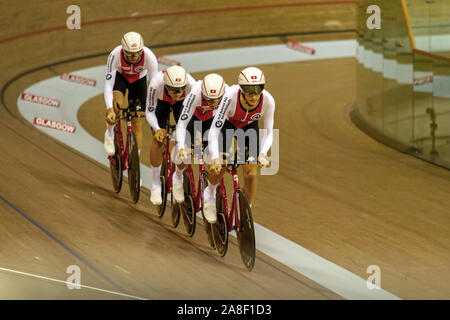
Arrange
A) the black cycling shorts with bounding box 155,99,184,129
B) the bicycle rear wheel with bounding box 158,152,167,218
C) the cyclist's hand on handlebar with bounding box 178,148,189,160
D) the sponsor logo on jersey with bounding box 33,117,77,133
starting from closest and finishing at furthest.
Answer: the cyclist's hand on handlebar with bounding box 178,148,189,160, the black cycling shorts with bounding box 155,99,184,129, the bicycle rear wheel with bounding box 158,152,167,218, the sponsor logo on jersey with bounding box 33,117,77,133

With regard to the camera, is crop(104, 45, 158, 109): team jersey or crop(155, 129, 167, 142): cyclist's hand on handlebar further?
crop(104, 45, 158, 109): team jersey

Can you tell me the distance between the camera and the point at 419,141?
790cm

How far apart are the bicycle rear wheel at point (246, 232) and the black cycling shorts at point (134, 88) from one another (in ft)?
5.28

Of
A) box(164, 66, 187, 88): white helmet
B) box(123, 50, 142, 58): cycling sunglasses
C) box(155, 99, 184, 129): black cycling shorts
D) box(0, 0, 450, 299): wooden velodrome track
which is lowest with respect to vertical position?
box(0, 0, 450, 299): wooden velodrome track

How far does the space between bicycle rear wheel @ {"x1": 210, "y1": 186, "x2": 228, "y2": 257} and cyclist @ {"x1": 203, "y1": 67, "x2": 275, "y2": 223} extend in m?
0.18

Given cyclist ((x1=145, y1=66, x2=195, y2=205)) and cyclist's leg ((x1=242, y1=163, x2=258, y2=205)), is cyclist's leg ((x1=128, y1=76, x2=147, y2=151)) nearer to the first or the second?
cyclist ((x1=145, y1=66, x2=195, y2=205))

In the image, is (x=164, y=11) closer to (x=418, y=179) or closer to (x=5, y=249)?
(x=418, y=179)

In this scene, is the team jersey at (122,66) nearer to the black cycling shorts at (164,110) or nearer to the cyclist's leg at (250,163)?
the black cycling shorts at (164,110)

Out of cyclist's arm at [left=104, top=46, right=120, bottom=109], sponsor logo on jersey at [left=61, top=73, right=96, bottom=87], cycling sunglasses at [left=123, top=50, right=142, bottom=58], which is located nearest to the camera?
cycling sunglasses at [left=123, top=50, right=142, bottom=58]

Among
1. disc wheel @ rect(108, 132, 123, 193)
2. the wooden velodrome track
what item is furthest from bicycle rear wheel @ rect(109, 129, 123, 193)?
the wooden velodrome track

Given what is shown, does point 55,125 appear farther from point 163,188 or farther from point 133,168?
point 163,188

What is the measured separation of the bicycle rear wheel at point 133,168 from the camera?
242 inches

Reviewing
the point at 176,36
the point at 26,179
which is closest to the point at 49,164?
the point at 26,179

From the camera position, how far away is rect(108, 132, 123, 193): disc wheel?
653 cm
